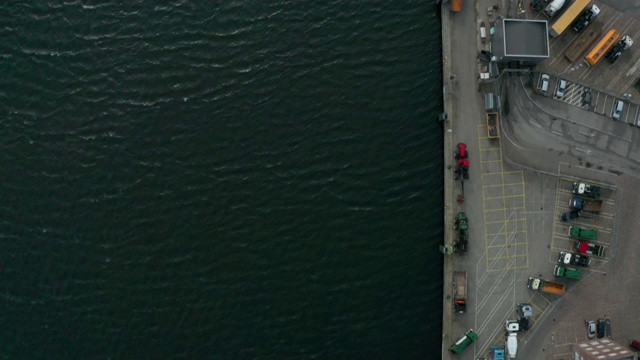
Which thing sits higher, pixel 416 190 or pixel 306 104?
pixel 306 104

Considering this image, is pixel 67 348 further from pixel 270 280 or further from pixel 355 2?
pixel 355 2

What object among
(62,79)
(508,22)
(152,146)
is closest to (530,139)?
(508,22)

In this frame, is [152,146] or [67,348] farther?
[152,146]

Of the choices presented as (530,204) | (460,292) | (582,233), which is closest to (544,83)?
(530,204)

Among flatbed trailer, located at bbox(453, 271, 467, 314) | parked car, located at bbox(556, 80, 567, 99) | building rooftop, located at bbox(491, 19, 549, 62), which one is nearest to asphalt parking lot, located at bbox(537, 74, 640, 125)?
parked car, located at bbox(556, 80, 567, 99)

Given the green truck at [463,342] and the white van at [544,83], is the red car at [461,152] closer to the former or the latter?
the white van at [544,83]

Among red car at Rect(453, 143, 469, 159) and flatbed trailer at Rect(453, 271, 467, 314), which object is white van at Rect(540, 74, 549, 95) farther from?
flatbed trailer at Rect(453, 271, 467, 314)

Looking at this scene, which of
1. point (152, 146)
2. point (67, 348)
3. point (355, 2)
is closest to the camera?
point (67, 348)
